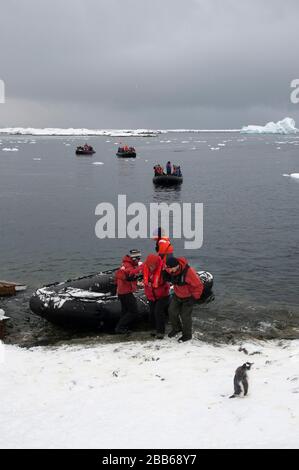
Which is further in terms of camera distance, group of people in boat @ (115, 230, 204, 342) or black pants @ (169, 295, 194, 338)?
black pants @ (169, 295, 194, 338)

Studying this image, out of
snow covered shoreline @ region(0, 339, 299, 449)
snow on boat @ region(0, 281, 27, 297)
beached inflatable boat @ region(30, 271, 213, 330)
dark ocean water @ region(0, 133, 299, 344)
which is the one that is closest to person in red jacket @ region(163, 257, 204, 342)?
snow covered shoreline @ region(0, 339, 299, 449)

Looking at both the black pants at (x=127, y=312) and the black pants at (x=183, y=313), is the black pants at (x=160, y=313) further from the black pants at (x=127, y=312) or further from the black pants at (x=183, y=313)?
the black pants at (x=127, y=312)

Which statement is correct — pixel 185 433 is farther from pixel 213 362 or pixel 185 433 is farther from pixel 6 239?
pixel 6 239

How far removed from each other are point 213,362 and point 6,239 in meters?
14.8

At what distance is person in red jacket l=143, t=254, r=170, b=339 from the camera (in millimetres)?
8438

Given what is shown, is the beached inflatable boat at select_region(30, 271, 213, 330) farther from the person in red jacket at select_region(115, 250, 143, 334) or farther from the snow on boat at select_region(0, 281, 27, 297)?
the snow on boat at select_region(0, 281, 27, 297)

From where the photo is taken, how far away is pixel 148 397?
243 inches

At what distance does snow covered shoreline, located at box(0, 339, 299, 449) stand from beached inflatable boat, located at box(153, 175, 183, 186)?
29.5 m

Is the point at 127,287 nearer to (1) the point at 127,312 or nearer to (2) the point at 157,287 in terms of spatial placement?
(1) the point at 127,312

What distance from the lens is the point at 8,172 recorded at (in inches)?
2084

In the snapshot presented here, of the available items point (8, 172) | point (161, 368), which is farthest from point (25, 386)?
point (8, 172)

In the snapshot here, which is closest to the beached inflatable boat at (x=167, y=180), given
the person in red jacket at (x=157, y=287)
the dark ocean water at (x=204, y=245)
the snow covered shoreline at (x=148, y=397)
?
the dark ocean water at (x=204, y=245)

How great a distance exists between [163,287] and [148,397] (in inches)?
110

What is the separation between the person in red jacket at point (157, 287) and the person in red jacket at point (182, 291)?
0.20 m
